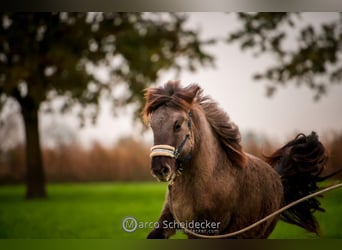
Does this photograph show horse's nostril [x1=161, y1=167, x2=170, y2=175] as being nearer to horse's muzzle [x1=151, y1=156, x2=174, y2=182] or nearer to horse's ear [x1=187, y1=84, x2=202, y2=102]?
horse's muzzle [x1=151, y1=156, x2=174, y2=182]

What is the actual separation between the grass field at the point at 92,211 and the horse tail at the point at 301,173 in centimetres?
9

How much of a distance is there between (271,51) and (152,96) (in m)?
1.64

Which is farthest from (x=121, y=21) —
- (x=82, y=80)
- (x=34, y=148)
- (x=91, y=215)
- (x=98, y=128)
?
(x=91, y=215)

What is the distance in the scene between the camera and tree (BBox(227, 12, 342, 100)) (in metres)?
4.78

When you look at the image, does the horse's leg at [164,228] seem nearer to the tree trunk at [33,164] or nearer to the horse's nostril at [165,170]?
the horse's nostril at [165,170]

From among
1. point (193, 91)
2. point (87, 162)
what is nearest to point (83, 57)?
point (87, 162)

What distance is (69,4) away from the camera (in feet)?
16.2

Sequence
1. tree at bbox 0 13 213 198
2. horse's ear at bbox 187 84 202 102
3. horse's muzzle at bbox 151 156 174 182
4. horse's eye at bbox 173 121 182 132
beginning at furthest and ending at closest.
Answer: tree at bbox 0 13 213 198 < horse's ear at bbox 187 84 202 102 < horse's eye at bbox 173 121 182 132 < horse's muzzle at bbox 151 156 174 182

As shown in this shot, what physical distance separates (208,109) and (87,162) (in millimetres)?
2042

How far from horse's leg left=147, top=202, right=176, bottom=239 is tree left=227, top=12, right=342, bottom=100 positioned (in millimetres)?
1650

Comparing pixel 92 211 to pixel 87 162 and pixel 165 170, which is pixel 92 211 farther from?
pixel 165 170

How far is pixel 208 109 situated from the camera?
13.5 feet

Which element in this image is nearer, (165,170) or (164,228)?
(165,170)

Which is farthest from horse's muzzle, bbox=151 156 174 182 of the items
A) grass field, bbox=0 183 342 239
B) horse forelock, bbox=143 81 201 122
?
grass field, bbox=0 183 342 239
